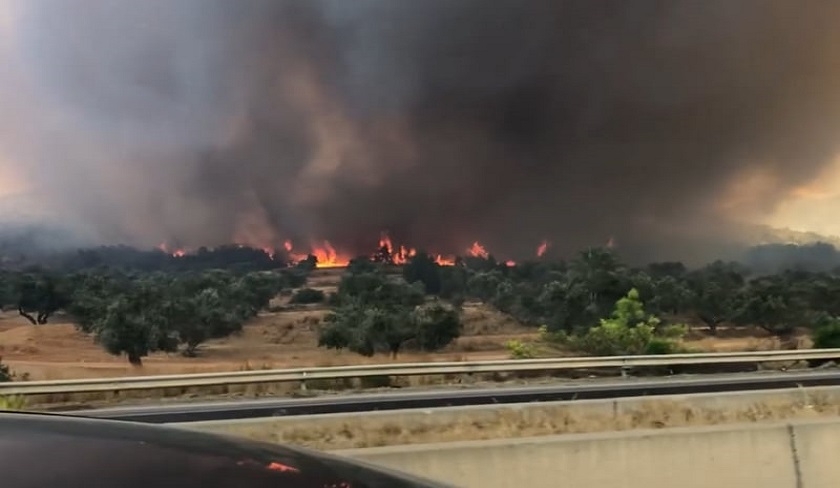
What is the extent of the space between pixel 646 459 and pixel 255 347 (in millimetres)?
31593

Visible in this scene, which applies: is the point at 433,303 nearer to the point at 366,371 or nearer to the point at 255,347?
the point at 255,347

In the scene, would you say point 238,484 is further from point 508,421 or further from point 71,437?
point 508,421

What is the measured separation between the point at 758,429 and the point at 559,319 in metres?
33.1

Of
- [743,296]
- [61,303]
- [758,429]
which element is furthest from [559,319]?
[758,429]

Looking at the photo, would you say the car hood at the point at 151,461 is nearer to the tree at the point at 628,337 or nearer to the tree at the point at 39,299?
the tree at the point at 628,337

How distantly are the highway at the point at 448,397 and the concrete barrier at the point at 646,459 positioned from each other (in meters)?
4.99

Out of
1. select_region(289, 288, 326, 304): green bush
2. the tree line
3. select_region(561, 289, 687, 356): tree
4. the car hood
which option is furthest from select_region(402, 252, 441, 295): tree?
the car hood

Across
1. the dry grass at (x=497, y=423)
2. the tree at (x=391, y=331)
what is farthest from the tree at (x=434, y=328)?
the dry grass at (x=497, y=423)

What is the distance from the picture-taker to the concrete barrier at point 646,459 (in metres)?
6.25

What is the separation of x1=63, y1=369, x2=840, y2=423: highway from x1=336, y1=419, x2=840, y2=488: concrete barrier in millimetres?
4987

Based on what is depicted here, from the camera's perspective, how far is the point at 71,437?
2.19 m

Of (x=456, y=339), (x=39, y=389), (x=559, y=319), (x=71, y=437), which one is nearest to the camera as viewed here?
(x=71, y=437)

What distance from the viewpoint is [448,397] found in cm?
1260

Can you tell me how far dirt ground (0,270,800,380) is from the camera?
25297 mm
